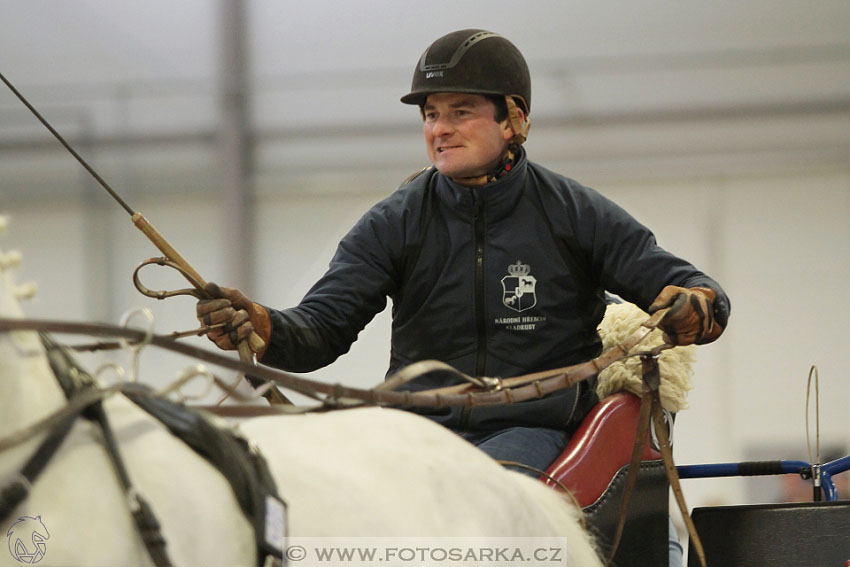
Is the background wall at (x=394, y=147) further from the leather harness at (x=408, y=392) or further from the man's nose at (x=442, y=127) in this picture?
the leather harness at (x=408, y=392)

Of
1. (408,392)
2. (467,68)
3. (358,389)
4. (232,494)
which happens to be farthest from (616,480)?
(232,494)

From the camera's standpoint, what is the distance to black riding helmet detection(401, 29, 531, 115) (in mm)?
1916

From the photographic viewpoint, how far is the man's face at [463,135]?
6.38 ft

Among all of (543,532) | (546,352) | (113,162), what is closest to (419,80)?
(546,352)

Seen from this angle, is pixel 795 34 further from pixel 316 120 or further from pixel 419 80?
pixel 419 80

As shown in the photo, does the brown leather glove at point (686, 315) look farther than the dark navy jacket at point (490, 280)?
No

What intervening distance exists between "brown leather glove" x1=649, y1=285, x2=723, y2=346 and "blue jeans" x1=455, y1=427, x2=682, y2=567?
260 millimetres

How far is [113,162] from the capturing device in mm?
4965

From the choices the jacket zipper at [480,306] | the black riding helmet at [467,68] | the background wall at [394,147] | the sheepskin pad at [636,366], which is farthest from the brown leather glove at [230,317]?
the background wall at [394,147]

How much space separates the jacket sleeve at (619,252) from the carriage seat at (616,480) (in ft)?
0.68

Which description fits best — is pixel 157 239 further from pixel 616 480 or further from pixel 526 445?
pixel 616 480

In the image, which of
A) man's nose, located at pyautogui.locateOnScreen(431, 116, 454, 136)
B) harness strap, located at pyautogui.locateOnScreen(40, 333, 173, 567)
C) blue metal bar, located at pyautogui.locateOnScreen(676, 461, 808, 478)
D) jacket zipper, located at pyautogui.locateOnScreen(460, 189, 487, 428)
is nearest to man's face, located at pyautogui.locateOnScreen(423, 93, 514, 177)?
man's nose, located at pyautogui.locateOnScreen(431, 116, 454, 136)

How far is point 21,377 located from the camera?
0.86 m

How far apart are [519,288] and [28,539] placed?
3.93 feet
